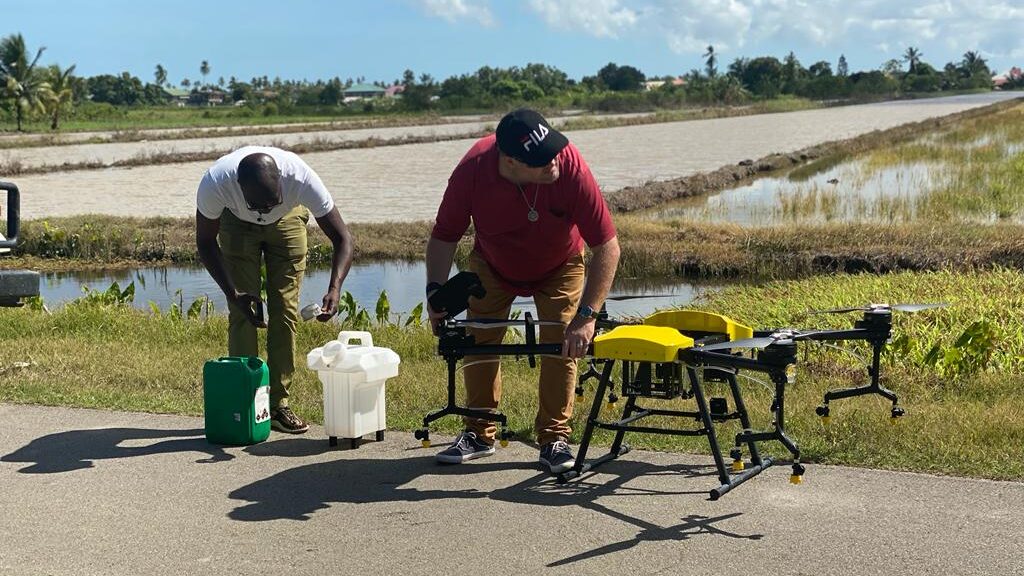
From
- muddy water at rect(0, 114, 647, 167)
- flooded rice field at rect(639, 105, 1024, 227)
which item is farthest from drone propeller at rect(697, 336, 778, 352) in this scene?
muddy water at rect(0, 114, 647, 167)

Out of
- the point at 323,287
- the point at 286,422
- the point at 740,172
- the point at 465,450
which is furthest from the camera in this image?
the point at 740,172

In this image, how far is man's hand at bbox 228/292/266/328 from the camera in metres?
6.55

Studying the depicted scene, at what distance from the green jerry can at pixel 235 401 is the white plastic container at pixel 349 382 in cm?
35

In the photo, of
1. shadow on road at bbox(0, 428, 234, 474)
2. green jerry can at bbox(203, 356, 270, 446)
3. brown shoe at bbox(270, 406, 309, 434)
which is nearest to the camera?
shadow on road at bbox(0, 428, 234, 474)

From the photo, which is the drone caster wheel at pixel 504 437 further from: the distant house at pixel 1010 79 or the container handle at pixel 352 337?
the distant house at pixel 1010 79

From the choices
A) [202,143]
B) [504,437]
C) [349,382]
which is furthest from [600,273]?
[202,143]

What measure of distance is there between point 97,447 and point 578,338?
276 cm

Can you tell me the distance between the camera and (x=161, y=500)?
5414mm

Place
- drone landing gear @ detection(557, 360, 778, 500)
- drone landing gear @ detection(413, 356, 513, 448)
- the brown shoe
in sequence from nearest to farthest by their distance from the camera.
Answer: drone landing gear @ detection(557, 360, 778, 500) < drone landing gear @ detection(413, 356, 513, 448) < the brown shoe

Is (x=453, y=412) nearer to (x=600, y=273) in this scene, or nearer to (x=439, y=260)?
(x=439, y=260)

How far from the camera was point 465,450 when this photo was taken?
19.9 ft

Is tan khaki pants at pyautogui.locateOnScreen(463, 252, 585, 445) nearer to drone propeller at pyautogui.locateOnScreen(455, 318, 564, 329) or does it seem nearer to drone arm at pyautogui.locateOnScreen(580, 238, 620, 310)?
drone propeller at pyautogui.locateOnScreen(455, 318, 564, 329)

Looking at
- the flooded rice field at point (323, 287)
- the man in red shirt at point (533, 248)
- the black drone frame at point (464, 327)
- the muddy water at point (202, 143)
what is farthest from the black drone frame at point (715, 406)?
the muddy water at point (202, 143)

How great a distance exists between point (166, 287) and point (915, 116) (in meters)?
66.0
